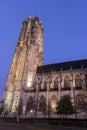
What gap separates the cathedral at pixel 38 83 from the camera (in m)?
41.8

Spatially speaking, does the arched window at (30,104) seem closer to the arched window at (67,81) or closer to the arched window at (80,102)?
the arched window at (67,81)

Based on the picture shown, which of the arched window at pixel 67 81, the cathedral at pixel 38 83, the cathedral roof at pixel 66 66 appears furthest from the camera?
the cathedral roof at pixel 66 66

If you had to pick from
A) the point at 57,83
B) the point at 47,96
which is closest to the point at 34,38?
the point at 57,83

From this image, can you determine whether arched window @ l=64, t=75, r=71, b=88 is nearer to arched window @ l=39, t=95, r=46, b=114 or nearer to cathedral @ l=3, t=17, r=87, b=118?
cathedral @ l=3, t=17, r=87, b=118

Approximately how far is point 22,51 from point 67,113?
3177cm

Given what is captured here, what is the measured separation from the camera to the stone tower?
51.3 metres

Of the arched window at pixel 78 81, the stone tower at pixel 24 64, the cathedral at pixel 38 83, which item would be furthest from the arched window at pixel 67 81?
the stone tower at pixel 24 64

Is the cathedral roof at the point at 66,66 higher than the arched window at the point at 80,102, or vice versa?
the cathedral roof at the point at 66,66

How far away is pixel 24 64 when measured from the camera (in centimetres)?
5712

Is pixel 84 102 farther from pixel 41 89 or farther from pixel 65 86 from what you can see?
pixel 41 89

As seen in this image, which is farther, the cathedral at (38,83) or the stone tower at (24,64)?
the stone tower at (24,64)

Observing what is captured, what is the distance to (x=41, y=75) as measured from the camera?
169ft

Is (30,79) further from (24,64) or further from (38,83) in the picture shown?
(24,64)

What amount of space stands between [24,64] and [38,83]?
1097 centimetres
